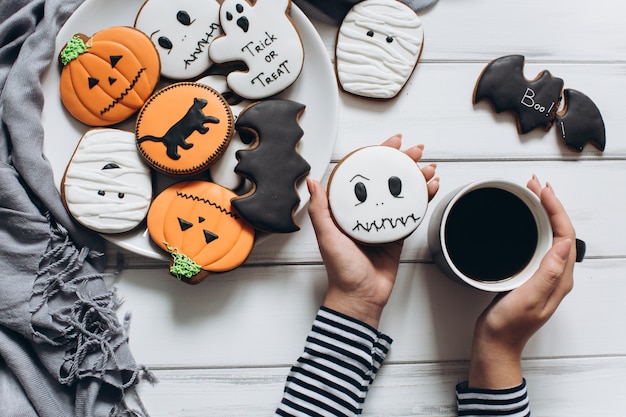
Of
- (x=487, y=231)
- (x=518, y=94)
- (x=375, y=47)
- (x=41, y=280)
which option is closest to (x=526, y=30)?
(x=518, y=94)

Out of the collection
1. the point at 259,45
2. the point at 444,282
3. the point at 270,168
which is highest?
the point at 259,45

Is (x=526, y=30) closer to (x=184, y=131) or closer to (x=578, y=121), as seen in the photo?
(x=578, y=121)

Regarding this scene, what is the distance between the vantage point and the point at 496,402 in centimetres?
73

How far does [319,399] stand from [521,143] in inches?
19.6

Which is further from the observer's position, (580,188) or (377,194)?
(580,188)

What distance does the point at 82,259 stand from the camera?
76 centimetres

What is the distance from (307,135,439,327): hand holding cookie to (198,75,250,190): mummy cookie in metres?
0.12

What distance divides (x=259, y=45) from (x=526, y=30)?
43cm

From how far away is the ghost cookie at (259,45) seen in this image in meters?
0.74

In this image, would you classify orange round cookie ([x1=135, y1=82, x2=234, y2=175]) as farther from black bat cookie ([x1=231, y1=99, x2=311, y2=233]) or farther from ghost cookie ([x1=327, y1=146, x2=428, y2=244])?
ghost cookie ([x1=327, y1=146, x2=428, y2=244])

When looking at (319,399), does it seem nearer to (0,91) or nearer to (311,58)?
(311,58)

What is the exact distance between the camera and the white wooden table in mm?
799

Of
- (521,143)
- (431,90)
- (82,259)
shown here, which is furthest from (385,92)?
(82,259)

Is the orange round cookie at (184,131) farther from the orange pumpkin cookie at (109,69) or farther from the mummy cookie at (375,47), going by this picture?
the mummy cookie at (375,47)
